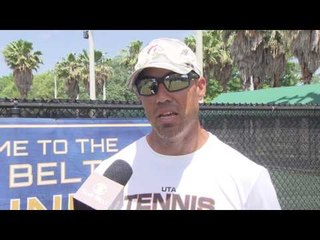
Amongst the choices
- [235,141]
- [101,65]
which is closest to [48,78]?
[101,65]

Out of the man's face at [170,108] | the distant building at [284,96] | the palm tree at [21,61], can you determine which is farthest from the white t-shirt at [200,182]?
the palm tree at [21,61]

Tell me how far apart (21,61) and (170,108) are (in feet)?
110

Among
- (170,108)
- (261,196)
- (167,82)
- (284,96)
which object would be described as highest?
(284,96)

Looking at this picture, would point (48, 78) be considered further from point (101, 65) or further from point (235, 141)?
point (235, 141)

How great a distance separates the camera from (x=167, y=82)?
1.83m

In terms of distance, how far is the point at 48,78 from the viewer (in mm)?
91125

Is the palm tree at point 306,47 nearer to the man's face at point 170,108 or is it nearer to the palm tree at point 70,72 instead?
the man's face at point 170,108

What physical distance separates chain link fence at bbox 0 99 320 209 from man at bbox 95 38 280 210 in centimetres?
220

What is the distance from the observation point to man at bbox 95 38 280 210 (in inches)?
70.7

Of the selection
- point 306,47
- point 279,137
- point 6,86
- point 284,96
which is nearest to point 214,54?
point 306,47

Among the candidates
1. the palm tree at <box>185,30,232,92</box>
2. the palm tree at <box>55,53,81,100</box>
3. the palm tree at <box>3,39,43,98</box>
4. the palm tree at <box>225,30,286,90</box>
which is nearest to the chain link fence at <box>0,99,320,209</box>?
the palm tree at <box>225,30,286,90</box>

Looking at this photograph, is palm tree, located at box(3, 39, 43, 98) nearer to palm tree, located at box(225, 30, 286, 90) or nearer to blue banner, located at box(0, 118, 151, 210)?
palm tree, located at box(225, 30, 286, 90)

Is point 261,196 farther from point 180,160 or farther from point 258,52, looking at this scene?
point 258,52

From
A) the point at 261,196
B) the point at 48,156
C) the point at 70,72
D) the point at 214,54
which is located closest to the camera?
the point at 261,196
